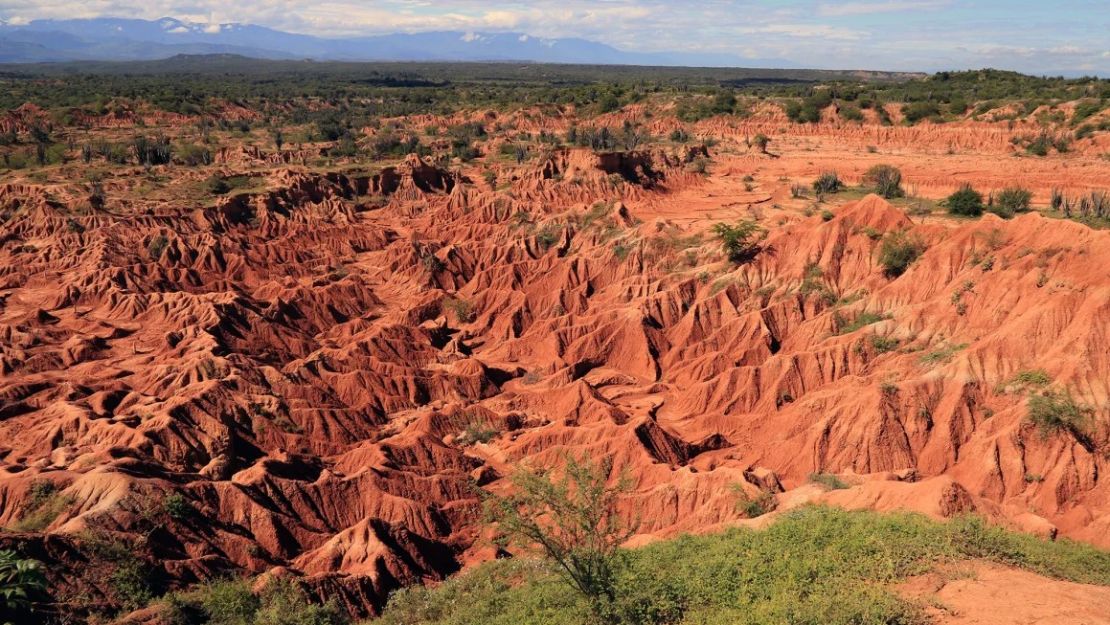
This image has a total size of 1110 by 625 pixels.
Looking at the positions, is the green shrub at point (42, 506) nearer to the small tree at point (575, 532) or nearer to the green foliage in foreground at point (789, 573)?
the green foliage in foreground at point (789, 573)

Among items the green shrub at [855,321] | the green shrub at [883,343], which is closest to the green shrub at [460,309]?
the green shrub at [855,321]

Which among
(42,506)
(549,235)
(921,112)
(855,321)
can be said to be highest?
(921,112)

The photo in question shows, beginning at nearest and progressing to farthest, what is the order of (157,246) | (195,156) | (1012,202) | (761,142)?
(1012,202) → (157,246) → (195,156) → (761,142)

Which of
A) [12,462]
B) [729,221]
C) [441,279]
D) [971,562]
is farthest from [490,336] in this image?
[971,562]

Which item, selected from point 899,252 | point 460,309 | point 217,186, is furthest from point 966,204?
point 217,186

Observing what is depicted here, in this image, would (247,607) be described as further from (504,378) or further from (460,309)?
(460,309)
